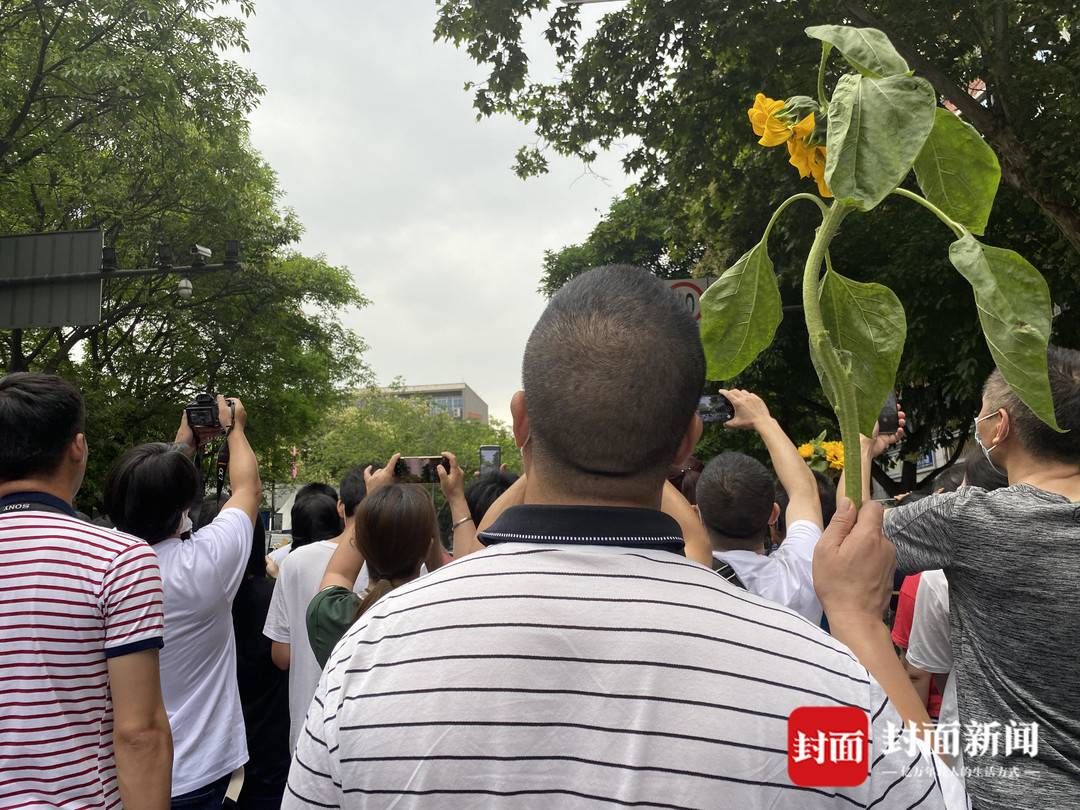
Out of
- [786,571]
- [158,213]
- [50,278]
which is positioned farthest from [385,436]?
[786,571]

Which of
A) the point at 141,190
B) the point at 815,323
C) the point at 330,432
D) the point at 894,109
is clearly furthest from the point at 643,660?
the point at 330,432

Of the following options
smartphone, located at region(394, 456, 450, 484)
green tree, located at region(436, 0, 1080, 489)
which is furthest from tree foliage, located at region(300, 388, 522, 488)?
smartphone, located at region(394, 456, 450, 484)

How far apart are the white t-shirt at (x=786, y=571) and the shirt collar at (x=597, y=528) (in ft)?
4.03

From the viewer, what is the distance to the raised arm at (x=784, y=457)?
200 centimetres

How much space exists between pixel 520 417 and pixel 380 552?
65.9 inches

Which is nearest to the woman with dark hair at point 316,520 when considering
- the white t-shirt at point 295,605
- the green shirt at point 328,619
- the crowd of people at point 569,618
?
the crowd of people at point 569,618

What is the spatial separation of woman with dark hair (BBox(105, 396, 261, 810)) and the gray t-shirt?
6.56 ft

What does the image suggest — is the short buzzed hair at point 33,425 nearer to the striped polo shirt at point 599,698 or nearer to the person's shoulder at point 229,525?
the person's shoulder at point 229,525

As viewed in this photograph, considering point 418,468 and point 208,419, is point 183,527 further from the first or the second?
point 418,468

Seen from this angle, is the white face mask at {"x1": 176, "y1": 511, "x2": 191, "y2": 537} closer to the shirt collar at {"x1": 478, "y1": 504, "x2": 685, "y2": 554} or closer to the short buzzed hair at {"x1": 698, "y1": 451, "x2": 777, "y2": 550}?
the short buzzed hair at {"x1": 698, "y1": 451, "x2": 777, "y2": 550}

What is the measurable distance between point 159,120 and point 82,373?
26.9 feet

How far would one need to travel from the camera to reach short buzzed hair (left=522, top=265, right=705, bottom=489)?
121 cm

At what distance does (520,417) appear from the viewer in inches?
52.5

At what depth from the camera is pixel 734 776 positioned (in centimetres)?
106
